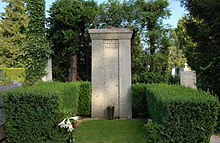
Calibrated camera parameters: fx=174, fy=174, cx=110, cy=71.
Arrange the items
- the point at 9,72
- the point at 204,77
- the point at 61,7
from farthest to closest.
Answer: the point at 9,72, the point at 61,7, the point at 204,77

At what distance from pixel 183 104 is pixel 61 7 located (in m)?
8.14

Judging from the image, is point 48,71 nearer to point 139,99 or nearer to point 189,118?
point 139,99

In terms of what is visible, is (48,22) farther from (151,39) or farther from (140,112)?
(140,112)

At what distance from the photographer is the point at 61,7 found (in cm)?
901

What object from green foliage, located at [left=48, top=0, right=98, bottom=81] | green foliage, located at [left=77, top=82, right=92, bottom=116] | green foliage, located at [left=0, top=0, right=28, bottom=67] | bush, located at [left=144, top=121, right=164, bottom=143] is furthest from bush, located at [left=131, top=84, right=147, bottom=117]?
green foliage, located at [left=0, top=0, right=28, bottom=67]

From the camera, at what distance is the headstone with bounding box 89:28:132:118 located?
6.35 metres

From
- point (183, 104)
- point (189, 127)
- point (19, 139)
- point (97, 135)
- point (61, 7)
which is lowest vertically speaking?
point (97, 135)

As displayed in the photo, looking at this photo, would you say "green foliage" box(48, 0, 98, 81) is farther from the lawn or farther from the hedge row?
the hedge row

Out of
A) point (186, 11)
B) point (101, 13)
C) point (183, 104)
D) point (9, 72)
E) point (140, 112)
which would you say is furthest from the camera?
point (9, 72)

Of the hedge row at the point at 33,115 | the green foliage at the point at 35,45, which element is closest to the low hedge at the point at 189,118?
the hedge row at the point at 33,115

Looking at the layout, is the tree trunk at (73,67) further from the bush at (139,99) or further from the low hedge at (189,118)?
the low hedge at (189,118)

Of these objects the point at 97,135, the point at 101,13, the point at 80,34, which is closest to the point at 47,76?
the point at 80,34

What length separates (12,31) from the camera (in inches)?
737

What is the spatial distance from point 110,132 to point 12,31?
18.6m
